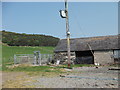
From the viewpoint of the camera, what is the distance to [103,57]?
24.9 metres

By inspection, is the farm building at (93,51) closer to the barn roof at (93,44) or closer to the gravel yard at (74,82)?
the barn roof at (93,44)

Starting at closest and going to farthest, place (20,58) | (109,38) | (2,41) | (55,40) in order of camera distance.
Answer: (20,58), (109,38), (2,41), (55,40)

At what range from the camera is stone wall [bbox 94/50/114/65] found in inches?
963

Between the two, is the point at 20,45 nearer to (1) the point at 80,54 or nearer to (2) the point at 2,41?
(2) the point at 2,41

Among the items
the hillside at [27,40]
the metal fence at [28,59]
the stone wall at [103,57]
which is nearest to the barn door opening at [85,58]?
the stone wall at [103,57]

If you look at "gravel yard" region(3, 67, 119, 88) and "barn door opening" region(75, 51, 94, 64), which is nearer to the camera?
"gravel yard" region(3, 67, 119, 88)

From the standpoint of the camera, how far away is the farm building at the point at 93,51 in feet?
80.5

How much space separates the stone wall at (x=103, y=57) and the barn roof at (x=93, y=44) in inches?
26.9

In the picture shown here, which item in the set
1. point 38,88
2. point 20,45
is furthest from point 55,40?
point 38,88

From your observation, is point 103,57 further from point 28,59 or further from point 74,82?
point 74,82

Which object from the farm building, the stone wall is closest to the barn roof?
the farm building

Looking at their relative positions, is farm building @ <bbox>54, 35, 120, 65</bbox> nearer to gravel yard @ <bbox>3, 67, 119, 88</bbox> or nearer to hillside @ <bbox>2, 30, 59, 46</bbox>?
gravel yard @ <bbox>3, 67, 119, 88</bbox>

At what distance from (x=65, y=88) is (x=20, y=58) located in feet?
59.8

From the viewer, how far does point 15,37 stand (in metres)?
56.7
